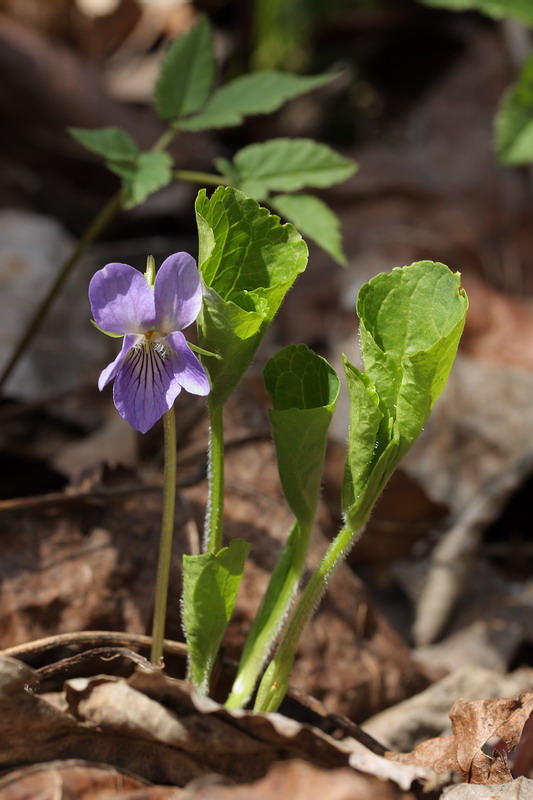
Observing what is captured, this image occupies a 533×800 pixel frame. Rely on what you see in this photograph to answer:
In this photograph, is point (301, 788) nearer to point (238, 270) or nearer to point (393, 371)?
point (393, 371)

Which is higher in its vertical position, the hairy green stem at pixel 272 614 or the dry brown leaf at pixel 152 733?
the hairy green stem at pixel 272 614

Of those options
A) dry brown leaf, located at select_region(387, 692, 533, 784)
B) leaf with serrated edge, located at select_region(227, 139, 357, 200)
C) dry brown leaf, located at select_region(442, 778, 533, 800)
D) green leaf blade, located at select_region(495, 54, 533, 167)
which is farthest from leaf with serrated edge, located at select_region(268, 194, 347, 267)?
green leaf blade, located at select_region(495, 54, 533, 167)

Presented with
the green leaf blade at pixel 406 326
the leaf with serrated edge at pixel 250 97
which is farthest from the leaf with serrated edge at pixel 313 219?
the green leaf blade at pixel 406 326

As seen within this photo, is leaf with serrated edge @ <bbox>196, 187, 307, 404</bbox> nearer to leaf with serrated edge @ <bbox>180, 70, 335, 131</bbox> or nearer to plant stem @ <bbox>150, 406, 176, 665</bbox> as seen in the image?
plant stem @ <bbox>150, 406, 176, 665</bbox>

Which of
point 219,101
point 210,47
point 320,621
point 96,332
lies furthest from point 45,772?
point 96,332

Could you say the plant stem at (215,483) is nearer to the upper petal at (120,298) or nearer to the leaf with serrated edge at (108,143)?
the upper petal at (120,298)

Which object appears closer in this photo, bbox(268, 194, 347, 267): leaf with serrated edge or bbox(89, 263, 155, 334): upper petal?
bbox(89, 263, 155, 334): upper petal
